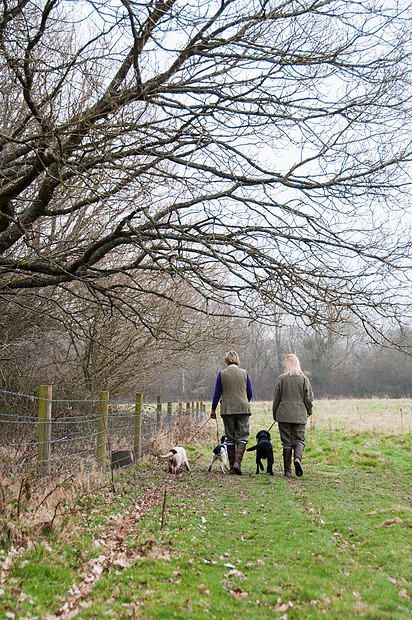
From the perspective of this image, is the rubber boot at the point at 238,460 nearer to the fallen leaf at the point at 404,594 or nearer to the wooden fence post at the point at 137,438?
the wooden fence post at the point at 137,438

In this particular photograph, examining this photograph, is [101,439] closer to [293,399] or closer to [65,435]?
[293,399]

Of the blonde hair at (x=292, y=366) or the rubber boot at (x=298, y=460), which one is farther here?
the blonde hair at (x=292, y=366)

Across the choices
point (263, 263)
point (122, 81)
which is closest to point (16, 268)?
point (122, 81)

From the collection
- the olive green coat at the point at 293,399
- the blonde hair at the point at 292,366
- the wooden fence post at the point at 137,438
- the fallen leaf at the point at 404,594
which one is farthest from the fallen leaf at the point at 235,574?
the wooden fence post at the point at 137,438

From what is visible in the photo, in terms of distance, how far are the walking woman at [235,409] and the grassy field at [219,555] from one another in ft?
3.84

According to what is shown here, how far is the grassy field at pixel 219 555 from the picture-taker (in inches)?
135

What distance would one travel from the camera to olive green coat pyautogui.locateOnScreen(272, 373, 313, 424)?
30.1 feet

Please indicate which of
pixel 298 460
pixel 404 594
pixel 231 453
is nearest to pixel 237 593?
pixel 404 594

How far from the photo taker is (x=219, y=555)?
4.66 meters

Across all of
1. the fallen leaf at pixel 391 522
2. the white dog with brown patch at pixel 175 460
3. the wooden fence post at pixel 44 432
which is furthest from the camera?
the white dog with brown patch at pixel 175 460

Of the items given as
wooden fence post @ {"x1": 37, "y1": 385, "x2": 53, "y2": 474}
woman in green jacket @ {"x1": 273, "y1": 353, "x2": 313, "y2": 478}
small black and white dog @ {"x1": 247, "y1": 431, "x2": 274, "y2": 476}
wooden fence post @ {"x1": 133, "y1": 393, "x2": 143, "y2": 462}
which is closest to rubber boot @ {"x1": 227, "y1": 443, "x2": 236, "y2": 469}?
small black and white dog @ {"x1": 247, "y1": 431, "x2": 274, "y2": 476}

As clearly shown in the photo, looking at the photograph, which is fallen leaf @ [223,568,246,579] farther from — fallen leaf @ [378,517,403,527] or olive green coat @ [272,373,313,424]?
olive green coat @ [272,373,313,424]

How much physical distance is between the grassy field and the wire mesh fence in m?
0.73

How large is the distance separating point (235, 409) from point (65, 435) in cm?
510
